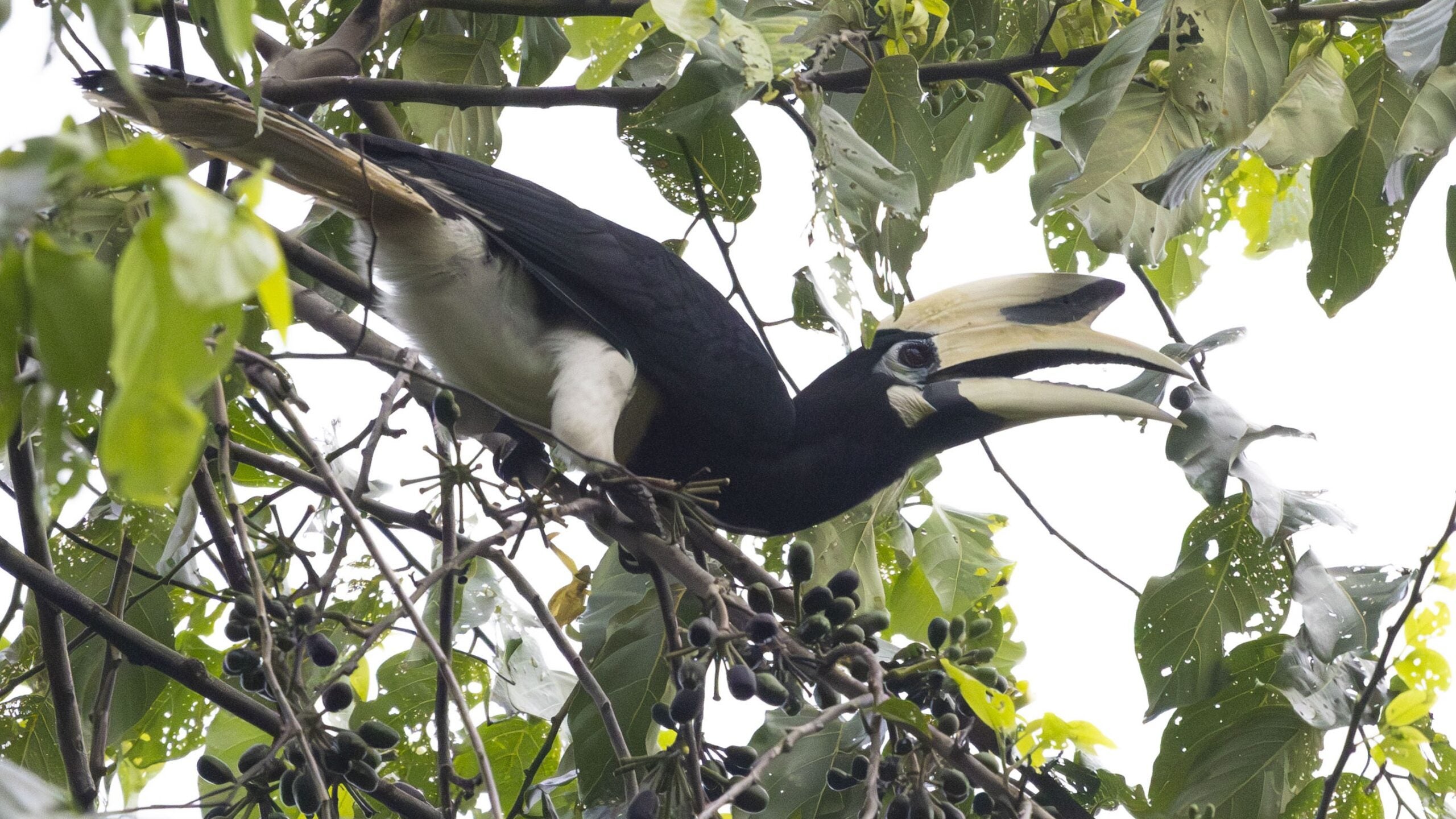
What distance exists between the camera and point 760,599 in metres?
1.52

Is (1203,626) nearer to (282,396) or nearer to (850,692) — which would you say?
(850,692)

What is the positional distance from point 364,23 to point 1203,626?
1672mm

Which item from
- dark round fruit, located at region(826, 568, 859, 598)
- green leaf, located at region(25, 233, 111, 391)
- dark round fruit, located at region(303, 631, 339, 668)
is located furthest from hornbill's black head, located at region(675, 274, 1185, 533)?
green leaf, located at region(25, 233, 111, 391)

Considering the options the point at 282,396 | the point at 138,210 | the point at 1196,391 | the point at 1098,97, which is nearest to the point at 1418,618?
the point at 1196,391

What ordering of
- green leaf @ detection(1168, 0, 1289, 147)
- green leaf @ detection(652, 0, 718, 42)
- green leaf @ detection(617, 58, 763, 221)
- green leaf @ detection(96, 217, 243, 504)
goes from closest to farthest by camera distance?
green leaf @ detection(96, 217, 243, 504) < green leaf @ detection(652, 0, 718, 42) < green leaf @ detection(1168, 0, 1289, 147) < green leaf @ detection(617, 58, 763, 221)

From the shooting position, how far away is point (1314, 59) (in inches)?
73.0

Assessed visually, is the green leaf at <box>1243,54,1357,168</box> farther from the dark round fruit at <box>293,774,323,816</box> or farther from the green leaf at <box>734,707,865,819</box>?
the dark round fruit at <box>293,774,323,816</box>

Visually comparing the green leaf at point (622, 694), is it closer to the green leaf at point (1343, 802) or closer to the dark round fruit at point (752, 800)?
the dark round fruit at point (752, 800)

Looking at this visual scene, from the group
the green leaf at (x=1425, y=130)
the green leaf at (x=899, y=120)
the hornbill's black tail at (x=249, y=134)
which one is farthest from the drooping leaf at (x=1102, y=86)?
the hornbill's black tail at (x=249, y=134)

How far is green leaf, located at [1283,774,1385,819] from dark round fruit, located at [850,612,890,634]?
2.49ft

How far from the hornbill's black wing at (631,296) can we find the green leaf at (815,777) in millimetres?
823

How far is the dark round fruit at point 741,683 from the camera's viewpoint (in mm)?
1304

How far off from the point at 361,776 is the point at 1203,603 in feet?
4.25

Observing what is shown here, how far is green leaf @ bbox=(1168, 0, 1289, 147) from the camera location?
1.70 m
